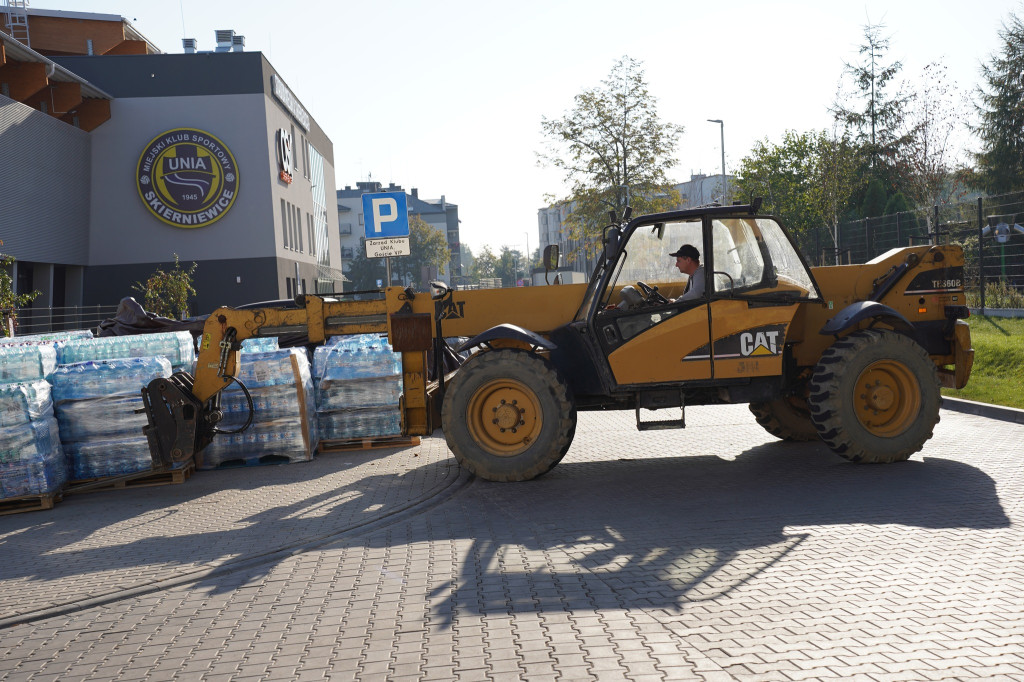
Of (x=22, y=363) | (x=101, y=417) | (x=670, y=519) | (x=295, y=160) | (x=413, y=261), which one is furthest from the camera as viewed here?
(x=413, y=261)

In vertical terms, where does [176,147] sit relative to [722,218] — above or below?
above

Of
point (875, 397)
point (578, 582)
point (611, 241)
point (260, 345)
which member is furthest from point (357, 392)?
point (578, 582)

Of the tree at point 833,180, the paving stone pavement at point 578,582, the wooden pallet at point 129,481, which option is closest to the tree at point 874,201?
the tree at point 833,180

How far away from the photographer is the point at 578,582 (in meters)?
5.80

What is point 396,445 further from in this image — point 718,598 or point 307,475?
point 718,598

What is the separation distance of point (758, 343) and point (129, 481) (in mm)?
6544

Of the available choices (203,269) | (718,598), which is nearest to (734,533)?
(718,598)

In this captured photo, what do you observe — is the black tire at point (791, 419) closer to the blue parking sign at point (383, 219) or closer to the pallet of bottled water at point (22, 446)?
the pallet of bottled water at point (22, 446)

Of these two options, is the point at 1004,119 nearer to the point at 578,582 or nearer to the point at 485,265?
the point at 578,582

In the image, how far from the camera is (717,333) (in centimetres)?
919

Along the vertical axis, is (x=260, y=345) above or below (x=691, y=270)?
below

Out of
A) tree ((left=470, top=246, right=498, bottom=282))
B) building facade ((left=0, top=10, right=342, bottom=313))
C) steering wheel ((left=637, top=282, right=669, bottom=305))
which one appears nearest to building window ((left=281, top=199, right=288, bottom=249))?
building facade ((left=0, top=10, right=342, bottom=313))

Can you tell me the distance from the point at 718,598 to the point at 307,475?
6004 millimetres

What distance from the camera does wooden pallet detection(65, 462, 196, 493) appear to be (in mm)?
9812
